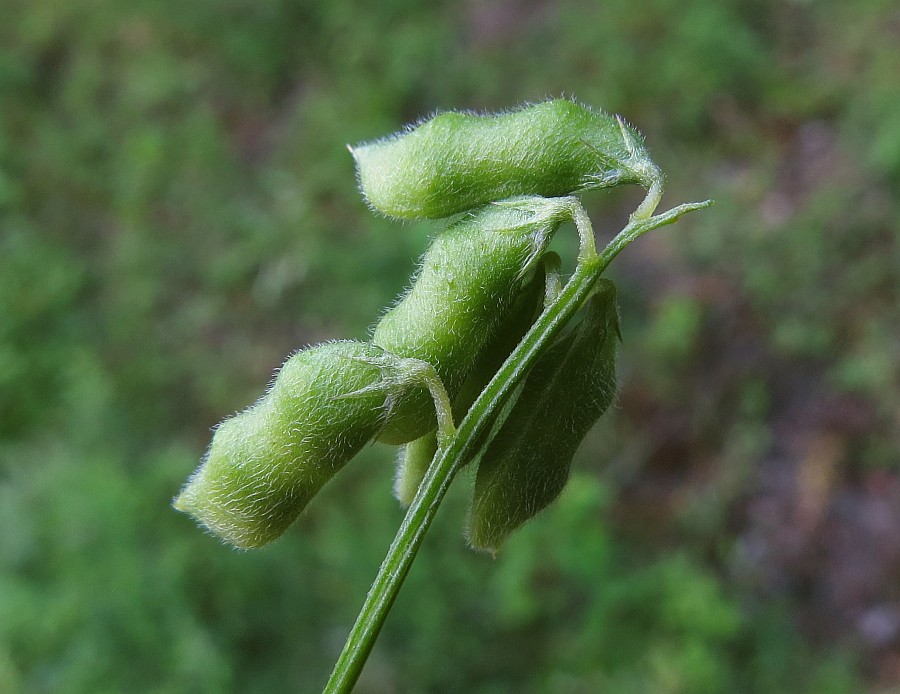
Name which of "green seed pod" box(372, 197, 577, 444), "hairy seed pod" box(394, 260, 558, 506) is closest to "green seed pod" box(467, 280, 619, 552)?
"hairy seed pod" box(394, 260, 558, 506)

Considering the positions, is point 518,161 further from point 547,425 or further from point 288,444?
point 288,444

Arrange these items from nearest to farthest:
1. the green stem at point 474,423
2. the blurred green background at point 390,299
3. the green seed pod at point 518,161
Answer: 1. the green stem at point 474,423
2. the green seed pod at point 518,161
3. the blurred green background at point 390,299

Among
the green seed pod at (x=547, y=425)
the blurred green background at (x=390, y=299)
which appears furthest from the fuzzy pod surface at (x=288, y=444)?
the blurred green background at (x=390, y=299)

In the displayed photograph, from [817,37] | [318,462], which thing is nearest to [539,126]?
[318,462]

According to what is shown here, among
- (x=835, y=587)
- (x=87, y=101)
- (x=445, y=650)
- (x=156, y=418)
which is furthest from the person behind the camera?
(x=87, y=101)

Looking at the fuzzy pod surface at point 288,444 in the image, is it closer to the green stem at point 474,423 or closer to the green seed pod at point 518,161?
the green stem at point 474,423

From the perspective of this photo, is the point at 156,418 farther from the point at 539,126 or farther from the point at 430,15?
the point at 539,126

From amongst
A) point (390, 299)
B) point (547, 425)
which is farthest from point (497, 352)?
point (390, 299)
